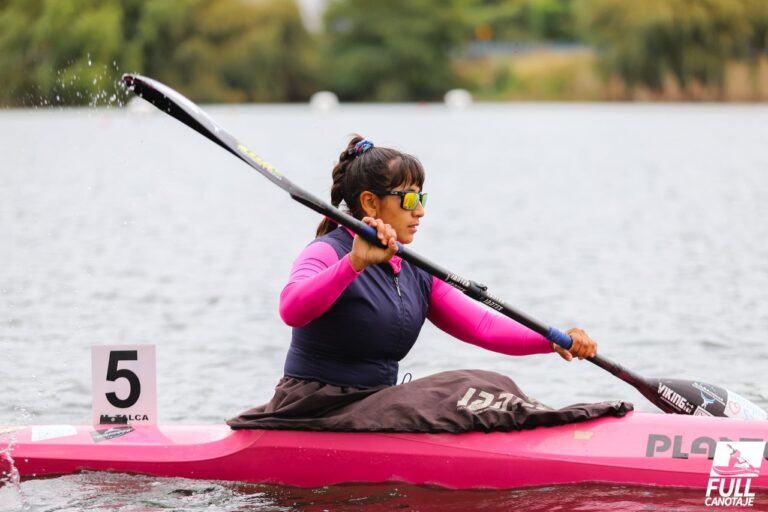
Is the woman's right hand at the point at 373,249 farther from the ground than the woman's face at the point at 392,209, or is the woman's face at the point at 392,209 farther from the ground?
the woman's face at the point at 392,209

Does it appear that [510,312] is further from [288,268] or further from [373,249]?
[288,268]

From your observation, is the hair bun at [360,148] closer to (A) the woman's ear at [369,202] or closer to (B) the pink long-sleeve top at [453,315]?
(A) the woman's ear at [369,202]

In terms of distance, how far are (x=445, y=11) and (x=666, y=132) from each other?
195 feet

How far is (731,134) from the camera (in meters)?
47.5

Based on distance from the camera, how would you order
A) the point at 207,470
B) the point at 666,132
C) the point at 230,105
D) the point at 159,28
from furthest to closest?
1. the point at 230,105
2. the point at 159,28
3. the point at 666,132
4. the point at 207,470

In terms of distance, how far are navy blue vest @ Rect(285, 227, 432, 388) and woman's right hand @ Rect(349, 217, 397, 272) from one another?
1.10 feet

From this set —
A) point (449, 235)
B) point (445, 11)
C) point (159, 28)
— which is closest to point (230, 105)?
point (159, 28)

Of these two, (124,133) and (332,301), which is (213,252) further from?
(124,133)

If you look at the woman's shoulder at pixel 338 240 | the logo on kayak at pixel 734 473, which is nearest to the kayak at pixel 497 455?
the logo on kayak at pixel 734 473

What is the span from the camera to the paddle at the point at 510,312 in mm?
5852

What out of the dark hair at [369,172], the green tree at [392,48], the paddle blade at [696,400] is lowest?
the paddle blade at [696,400]

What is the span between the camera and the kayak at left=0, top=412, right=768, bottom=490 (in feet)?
18.9

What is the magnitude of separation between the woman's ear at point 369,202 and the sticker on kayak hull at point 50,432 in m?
1.92

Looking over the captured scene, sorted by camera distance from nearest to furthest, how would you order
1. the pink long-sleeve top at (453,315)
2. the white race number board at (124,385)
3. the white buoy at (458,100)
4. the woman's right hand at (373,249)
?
1. the woman's right hand at (373,249)
2. the pink long-sleeve top at (453,315)
3. the white race number board at (124,385)
4. the white buoy at (458,100)
